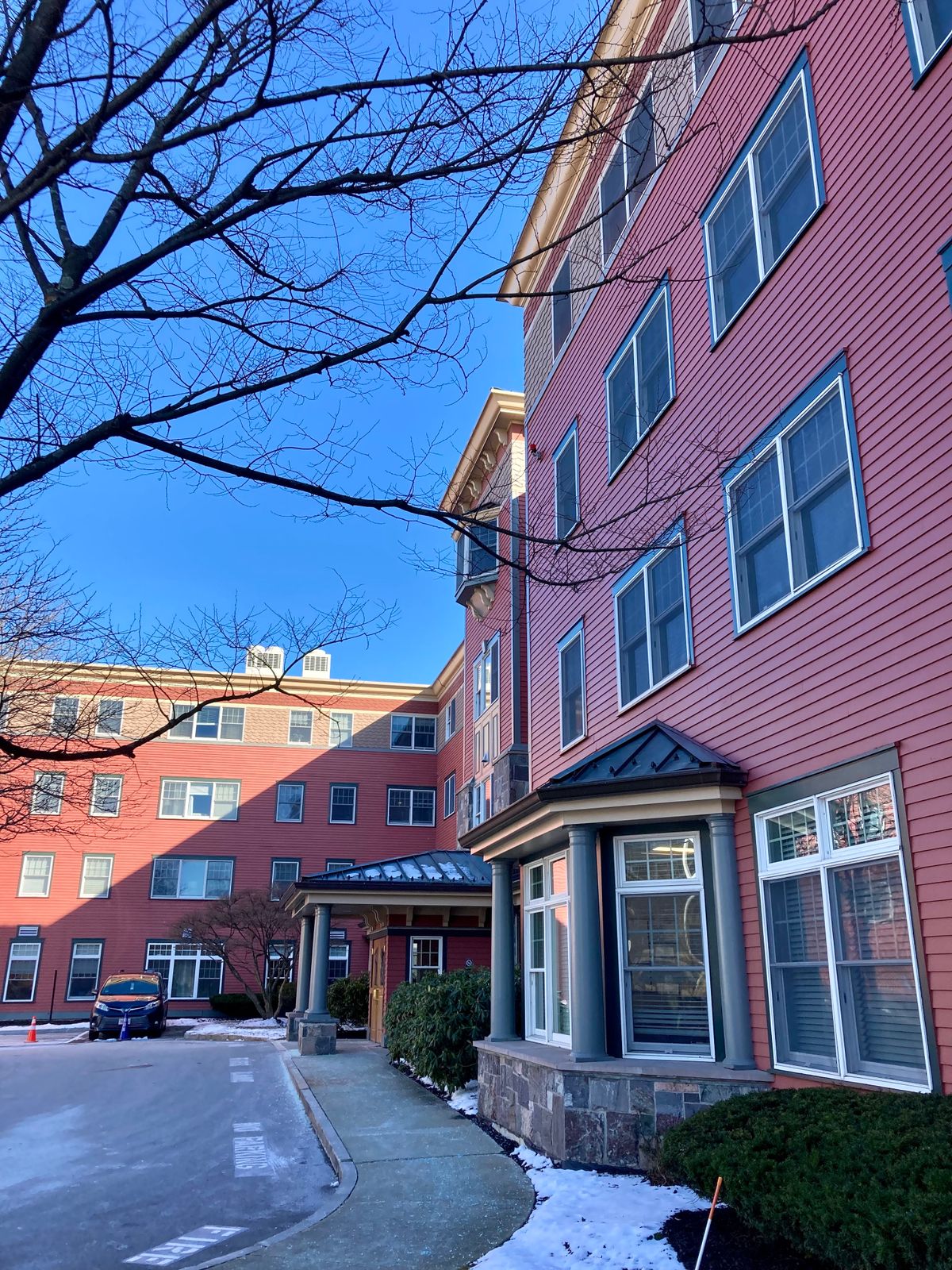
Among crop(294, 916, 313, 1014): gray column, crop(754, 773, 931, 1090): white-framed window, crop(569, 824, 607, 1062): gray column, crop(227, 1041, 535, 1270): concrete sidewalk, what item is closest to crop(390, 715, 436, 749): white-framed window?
crop(294, 916, 313, 1014): gray column

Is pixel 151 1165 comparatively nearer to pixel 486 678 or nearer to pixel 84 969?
pixel 486 678

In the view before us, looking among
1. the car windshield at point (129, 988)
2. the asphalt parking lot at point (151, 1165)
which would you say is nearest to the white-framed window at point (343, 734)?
the car windshield at point (129, 988)

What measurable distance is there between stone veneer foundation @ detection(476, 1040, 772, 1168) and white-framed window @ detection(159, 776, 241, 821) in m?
28.4

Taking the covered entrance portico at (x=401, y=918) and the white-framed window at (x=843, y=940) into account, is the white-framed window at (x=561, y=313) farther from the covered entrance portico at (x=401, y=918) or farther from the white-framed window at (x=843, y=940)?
the covered entrance portico at (x=401, y=918)

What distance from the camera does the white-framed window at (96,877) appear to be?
110 ft

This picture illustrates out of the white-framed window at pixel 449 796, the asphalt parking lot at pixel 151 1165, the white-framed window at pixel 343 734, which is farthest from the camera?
the white-framed window at pixel 343 734

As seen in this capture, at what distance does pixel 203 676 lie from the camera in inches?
277

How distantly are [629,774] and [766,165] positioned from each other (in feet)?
19.2

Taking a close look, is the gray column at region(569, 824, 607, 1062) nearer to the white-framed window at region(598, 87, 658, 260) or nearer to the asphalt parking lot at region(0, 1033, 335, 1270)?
the asphalt parking lot at region(0, 1033, 335, 1270)

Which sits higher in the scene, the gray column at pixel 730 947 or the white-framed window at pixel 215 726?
the white-framed window at pixel 215 726

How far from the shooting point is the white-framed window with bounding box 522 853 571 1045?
10531 mm

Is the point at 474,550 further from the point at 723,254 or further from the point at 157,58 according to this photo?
the point at 157,58

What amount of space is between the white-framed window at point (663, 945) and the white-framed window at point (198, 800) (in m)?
28.5

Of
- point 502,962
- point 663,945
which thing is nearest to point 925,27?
point 663,945
